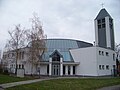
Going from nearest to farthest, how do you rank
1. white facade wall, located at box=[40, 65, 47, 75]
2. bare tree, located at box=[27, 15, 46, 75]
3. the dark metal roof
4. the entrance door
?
bare tree, located at box=[27, 15, 46, 75] → the entrance door → white facade wall, located at box=[40, 65, 47, 75] → the dark metal roof

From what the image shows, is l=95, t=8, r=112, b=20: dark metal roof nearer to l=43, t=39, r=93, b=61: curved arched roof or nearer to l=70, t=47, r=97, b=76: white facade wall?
l=43, t=39, r=93, b=61: curved arched roof

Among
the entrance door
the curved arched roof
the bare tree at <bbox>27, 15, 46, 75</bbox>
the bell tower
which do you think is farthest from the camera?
the bell tower

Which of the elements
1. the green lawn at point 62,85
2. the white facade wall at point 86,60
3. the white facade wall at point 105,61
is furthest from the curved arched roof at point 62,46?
the green lawn at point 62,85

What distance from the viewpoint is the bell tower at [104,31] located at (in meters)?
49.6

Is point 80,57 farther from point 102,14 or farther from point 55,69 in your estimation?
point 102,14

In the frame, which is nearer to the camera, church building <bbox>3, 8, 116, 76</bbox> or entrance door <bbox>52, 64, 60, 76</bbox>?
church building <bbox>3, 8, 116, 76</bbox>

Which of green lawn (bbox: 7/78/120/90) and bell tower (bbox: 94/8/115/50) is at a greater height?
bell tower (bbox: 94/8/115/50)

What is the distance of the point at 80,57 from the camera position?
46.1 metres

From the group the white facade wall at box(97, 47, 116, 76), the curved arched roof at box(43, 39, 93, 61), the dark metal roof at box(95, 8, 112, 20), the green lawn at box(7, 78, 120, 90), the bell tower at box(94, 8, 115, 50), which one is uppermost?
the dark metal roof at box(95, 8, 112, 20)

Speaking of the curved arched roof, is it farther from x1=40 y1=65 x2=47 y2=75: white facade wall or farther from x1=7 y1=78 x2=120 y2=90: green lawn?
x1=7 y1=78 x2=120 y2=90: green lawn

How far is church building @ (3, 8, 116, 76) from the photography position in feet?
142

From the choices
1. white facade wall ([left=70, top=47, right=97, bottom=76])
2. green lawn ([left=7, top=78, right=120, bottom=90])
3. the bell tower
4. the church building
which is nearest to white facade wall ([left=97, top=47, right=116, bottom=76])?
the church building

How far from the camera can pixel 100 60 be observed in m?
43.5

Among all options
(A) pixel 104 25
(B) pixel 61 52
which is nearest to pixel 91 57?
(B) pixel 61 52
